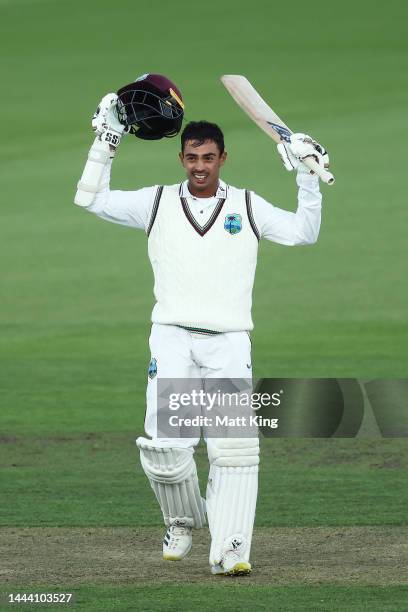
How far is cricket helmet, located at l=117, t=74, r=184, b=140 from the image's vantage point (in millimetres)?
7492

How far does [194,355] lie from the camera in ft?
23.6

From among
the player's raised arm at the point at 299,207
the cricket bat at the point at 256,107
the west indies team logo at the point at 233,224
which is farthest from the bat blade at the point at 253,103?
the west indies team logo at the point at 233,224

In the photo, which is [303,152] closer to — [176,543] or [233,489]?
[233,489]

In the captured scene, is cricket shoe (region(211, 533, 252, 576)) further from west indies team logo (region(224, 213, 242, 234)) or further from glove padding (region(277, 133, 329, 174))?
glove padding (region(277, 133, 329, 174))

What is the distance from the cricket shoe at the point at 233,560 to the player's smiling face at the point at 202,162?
1619 millimetres

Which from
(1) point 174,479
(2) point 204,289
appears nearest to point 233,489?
(1) point 174,479

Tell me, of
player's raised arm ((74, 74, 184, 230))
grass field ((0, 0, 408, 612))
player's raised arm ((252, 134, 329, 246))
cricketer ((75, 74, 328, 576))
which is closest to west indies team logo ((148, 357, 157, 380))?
cricketer ((75, 74, 328, 576))

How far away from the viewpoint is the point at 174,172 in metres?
24.8

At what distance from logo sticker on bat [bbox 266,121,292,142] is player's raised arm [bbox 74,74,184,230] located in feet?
1.49

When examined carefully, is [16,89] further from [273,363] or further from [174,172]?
[273,363]

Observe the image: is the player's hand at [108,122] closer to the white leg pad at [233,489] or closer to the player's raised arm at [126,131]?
the player's raised arm at [126,131]

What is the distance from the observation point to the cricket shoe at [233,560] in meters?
6.93

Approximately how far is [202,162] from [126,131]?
53 centimetres

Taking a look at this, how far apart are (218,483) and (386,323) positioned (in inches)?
406
